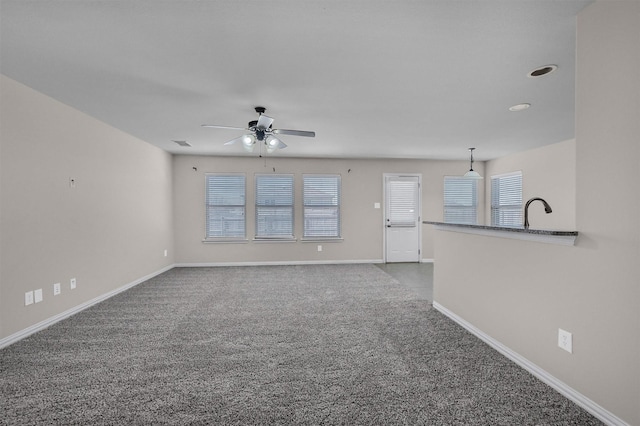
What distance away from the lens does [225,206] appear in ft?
21.0

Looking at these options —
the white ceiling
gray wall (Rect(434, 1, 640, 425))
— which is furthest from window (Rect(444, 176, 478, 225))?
gray wall (Rect(434, 1, 640, 425))

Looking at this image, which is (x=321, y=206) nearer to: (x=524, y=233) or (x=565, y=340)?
(x=524, y=233)

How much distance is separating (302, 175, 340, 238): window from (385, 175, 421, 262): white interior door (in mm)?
1174

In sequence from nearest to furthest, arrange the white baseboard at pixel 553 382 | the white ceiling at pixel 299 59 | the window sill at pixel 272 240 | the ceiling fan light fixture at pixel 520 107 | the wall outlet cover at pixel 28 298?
the white baseboard at pixel 553 382 < the white ceiling at pixel 299 59 < the wall outlet cover at pixel 28 298 < the ceiling fan light fixture at pixel 520 107 < the window sill at pixel 272 240

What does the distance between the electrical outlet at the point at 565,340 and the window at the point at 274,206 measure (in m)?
5.12

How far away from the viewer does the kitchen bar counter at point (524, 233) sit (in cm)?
180

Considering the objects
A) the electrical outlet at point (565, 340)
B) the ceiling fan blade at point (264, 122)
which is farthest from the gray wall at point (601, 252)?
the ceiling fan blade at point (264, 122)

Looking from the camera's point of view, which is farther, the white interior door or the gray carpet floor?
the white interior door

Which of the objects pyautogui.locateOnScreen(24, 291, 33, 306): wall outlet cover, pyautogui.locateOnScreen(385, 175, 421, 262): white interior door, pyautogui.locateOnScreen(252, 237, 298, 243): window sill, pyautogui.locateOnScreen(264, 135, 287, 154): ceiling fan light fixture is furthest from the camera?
pyautogui.locateOnScreen(385, 175, 421, 262): white interior door

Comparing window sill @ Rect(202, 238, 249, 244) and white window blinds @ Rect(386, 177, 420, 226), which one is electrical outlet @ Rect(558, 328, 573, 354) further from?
window sill @ Rect(202, 238, 249, 244)

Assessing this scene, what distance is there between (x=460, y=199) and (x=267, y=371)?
625cm

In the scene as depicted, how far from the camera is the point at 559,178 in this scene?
203 inches

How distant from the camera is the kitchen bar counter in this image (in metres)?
1.80

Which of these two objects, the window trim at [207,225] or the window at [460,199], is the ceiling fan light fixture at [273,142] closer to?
the window trim at [207,225]
